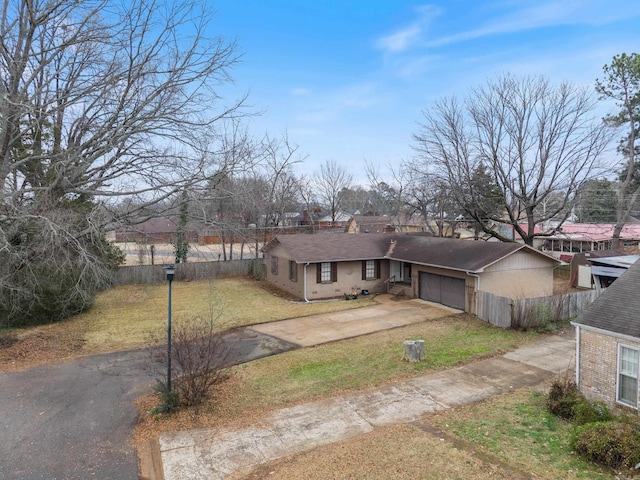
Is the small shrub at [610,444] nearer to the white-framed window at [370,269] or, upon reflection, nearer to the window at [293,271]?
the white-framed window at [370,269]

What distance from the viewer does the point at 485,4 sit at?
14.4 m

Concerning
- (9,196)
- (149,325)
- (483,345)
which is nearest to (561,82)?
(483,345)

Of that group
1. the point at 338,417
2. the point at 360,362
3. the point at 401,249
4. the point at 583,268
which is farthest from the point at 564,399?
the point at 583,268

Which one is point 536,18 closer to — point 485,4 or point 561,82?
point 485,4

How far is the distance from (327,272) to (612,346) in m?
14.6

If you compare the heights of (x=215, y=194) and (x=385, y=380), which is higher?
(x=215, y=194)

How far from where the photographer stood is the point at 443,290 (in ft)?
63.2

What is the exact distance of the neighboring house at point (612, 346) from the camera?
26.3ft

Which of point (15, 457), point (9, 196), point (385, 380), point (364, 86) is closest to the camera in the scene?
point (15, 457)

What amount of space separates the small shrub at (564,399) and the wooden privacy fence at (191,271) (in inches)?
823

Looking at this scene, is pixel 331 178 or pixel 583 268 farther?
pixel 331 178

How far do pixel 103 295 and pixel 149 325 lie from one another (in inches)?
330

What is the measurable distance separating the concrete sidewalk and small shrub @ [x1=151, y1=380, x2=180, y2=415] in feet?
3.06

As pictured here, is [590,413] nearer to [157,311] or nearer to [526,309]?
[526,309]
